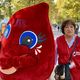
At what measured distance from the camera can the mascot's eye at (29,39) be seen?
4.23 metres

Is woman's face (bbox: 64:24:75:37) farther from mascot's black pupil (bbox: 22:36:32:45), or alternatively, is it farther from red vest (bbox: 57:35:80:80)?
mascot's black pupil (bbox: 22:36:32:45)

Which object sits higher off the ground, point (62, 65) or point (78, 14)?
point (62, 65)

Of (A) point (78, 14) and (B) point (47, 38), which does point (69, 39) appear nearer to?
(B) point (47, 38)

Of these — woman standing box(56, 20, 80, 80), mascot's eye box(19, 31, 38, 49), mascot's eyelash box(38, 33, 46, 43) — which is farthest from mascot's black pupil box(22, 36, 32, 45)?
woman standing box(56, 20, 80, 80)

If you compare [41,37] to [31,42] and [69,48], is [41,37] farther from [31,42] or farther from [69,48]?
[69,48]

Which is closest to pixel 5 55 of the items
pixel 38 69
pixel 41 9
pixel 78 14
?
pixel 38 69

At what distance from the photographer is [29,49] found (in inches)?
166

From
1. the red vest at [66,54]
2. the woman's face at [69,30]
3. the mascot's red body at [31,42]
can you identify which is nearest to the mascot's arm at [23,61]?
the mascot's red body at [31,42]

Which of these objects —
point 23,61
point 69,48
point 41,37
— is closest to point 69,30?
point 69,48

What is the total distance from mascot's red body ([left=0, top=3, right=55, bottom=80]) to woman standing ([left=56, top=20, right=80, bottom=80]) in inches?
20.7

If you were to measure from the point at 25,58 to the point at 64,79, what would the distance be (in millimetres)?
984

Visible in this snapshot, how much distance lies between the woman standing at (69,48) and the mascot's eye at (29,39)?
25.7 inches

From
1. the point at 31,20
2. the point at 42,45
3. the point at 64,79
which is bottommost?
the point at 64,79

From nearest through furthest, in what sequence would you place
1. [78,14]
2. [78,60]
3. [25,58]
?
[25,58] < [78,60] < [78,14]
